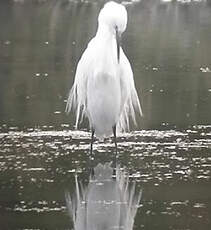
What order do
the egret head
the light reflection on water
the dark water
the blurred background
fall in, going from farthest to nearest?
the blurred background, the egret head, the dark water, the light reflection on water

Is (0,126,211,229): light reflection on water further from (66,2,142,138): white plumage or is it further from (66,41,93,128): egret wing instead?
(66,41,93,128): egret wing

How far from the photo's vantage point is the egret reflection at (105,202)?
6895 millimetres

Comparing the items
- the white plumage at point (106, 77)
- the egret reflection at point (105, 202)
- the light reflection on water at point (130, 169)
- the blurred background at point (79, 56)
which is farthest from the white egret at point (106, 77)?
the blurred background at point (79, 56)

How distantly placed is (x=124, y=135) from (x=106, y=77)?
1.34m

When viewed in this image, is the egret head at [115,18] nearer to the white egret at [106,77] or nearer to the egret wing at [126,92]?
the white egret at [106,77]

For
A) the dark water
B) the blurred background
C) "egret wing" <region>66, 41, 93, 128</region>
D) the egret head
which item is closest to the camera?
the dark water

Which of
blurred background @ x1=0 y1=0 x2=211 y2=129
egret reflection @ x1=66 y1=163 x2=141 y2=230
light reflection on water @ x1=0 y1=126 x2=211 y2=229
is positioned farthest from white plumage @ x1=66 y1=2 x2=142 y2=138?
blurred background @ x1=0 y1=0 x2=211 y2=129

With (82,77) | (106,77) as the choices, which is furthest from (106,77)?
(82,77)

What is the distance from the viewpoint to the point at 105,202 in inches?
297

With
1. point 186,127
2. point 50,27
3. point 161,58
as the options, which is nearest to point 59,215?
point 186,127

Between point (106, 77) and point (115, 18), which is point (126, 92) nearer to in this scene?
point (106, 77)

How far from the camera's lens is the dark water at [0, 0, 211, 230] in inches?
289

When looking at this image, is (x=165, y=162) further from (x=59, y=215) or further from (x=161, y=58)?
(x=161, y=58)

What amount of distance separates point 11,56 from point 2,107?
614 cm
